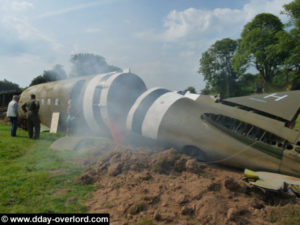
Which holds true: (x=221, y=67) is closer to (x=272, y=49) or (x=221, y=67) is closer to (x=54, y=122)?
(x=272, y=49)

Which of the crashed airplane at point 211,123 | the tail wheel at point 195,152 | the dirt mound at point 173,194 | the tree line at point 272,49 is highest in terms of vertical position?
the tree line at point 272,49

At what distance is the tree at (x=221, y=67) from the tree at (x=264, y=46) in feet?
36.8

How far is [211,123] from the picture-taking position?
5.71m

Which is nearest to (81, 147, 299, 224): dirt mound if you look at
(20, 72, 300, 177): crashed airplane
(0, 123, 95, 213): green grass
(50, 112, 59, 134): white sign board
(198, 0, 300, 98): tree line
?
(0, 123, 95, 213): green grass

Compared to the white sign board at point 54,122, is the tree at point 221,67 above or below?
above

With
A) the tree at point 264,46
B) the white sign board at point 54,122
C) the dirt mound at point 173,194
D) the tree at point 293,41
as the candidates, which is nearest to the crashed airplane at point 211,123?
the dirt mound at point 173,194

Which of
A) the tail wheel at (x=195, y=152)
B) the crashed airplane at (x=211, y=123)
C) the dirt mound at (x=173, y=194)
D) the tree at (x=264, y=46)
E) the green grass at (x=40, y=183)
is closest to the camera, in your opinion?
the dirt mound at (x=173, y=194)

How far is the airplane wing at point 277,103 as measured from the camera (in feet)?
19.4

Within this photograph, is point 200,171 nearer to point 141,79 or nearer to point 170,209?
point 170,209

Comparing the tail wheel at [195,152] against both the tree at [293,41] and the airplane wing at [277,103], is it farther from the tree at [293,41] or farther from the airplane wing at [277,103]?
the tree at [293,41]

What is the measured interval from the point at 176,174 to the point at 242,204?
182 cm

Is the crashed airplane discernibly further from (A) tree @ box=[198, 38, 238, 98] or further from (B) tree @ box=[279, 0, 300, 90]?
(A) tree @ box=[198, 38, 238, 98]

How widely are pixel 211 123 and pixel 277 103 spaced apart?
2789mm

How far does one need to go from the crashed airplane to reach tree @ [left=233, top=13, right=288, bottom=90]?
26.9 metres
